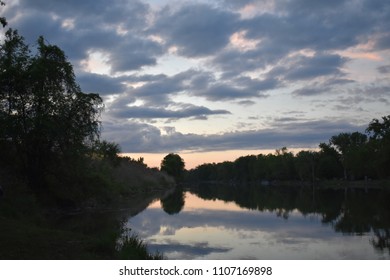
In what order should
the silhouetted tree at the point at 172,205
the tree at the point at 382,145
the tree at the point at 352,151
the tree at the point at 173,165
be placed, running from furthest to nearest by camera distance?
the tree at the point at 173,165 < the tree at the point at 352,151 < the tree at the point at 382,145 < the silhouetted tree at the point at 172,205

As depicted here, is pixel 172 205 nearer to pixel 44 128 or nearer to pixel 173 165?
pixel 44 128

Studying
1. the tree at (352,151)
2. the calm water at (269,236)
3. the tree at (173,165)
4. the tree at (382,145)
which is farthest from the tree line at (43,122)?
the tree at (173,165)

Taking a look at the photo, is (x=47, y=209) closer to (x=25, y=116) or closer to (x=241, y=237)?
(x=25, y=116)

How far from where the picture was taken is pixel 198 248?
19.1m

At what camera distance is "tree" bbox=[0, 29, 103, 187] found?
99.6 feet

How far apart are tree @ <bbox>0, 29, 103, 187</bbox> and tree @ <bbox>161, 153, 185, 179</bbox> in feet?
456

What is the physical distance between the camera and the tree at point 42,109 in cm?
3034

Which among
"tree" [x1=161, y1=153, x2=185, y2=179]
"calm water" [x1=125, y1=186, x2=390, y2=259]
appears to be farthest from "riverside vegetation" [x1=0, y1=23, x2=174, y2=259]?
"tree" [x1=161, y1=153, x2=185, y2=179]

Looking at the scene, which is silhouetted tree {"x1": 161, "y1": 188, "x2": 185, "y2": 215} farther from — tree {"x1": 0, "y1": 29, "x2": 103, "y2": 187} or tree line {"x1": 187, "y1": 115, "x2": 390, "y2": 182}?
tree line {"x1": 187, "y1": 115, "x2": 390, "y2": 182}

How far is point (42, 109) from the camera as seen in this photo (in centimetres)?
3133

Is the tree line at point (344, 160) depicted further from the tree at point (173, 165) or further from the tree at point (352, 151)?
the tree at point (173, 165)

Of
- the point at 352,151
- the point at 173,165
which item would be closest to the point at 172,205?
the point at 352,151

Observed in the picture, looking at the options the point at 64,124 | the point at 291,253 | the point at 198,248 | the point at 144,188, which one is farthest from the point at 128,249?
the point at 144,188

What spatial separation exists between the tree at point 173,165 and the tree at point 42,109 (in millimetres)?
139116
